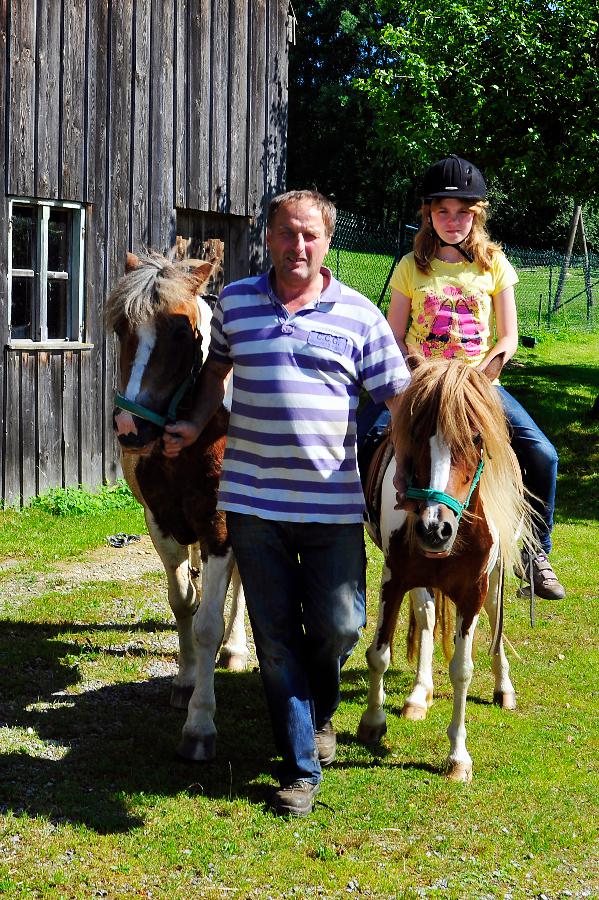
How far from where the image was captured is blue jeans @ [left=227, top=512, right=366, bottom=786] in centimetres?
385

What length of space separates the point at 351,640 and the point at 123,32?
809 centimetres

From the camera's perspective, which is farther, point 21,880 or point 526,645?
point 526,645

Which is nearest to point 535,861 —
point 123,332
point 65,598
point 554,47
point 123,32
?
point 123,332

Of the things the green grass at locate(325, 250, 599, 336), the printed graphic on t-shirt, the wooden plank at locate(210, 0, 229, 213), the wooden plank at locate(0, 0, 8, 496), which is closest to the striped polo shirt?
the printed graphic on t-shirt

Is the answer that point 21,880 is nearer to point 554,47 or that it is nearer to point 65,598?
point 65,598

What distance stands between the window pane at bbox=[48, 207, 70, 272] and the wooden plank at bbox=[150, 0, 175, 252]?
3.21ft

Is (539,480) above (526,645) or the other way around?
above

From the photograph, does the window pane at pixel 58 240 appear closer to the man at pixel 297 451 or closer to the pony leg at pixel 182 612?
the pony leg at pixel 182 612

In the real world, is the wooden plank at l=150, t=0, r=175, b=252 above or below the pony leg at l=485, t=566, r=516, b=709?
above

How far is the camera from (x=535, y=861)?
12.1 feet

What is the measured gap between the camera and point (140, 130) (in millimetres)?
10281

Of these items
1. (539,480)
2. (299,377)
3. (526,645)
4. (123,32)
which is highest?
(123,32)

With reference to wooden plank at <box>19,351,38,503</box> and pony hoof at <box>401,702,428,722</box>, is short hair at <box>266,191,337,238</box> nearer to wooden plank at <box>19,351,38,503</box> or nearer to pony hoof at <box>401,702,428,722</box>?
pony hoof at <box>401,702,428,722</box>

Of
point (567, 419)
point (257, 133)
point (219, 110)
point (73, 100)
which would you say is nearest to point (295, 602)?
point (73, 100)
